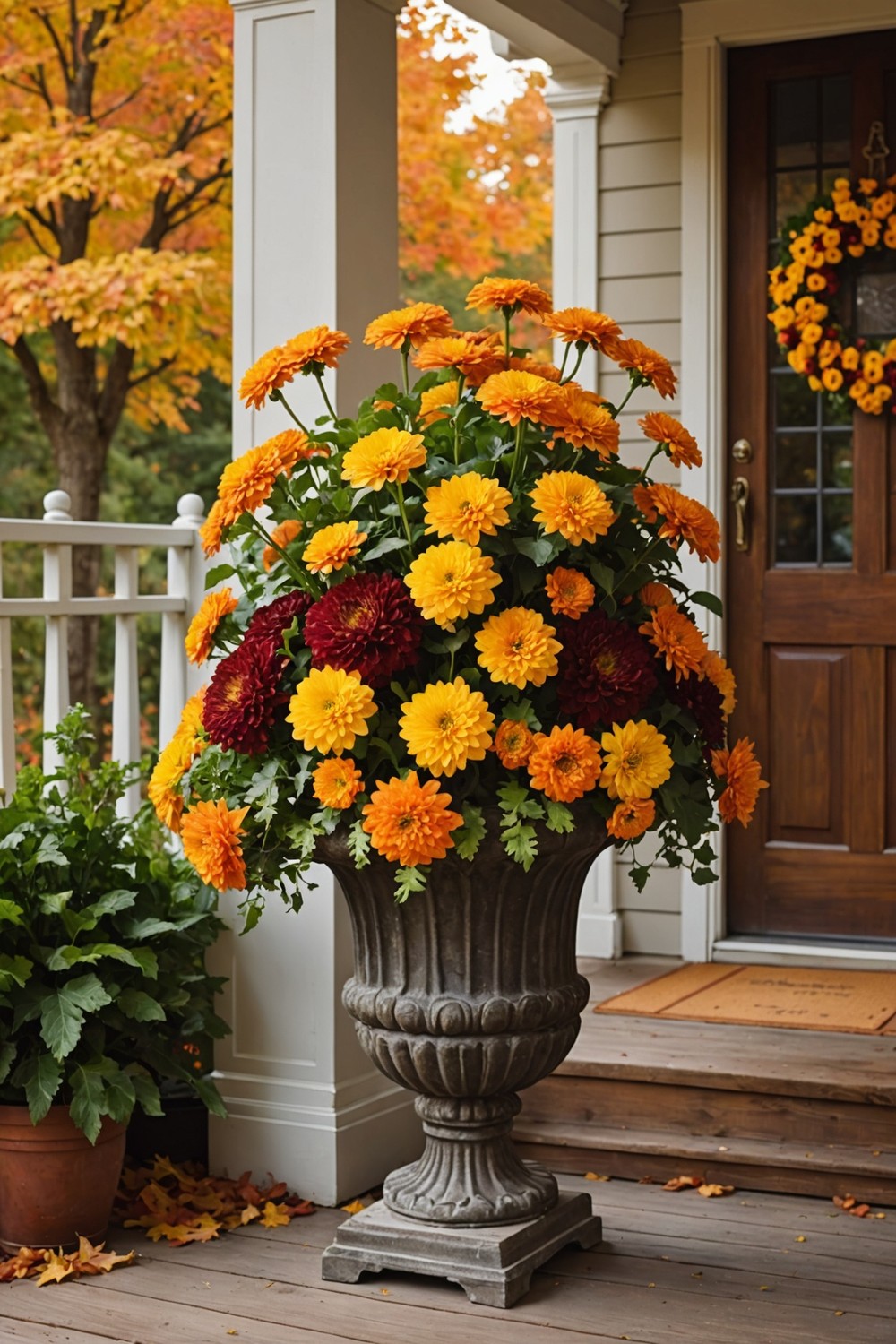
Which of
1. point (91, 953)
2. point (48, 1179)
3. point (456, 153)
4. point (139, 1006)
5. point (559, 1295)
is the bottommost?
point (559, 1295)

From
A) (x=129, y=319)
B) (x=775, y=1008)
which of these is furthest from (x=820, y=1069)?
(x=129, y=319)

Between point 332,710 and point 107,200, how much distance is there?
622 cm

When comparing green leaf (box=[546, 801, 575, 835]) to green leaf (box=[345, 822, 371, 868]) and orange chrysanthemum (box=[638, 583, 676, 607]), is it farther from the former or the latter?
orange chrysanthemum (box=[638, 583, 676, 607])

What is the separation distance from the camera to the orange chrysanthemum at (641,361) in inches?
109

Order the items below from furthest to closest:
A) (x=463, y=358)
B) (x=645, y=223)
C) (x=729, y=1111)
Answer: (x=645, y=223) → (x=729, y=1111) → (x=463, y=358)

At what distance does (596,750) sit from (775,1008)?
1652mm

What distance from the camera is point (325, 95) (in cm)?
333

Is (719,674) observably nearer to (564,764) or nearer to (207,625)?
(564,764)

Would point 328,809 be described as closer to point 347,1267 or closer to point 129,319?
point 347,1267

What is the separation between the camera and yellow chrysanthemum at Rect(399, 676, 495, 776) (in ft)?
8.20

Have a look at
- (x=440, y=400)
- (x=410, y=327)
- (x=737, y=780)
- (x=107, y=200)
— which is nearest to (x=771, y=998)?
(x=737, y=780)

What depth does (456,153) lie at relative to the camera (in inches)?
346

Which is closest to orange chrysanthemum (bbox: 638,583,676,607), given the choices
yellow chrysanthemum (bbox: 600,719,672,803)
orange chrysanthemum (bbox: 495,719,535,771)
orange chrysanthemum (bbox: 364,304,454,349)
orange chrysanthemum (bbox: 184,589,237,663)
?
yellow chrysanthemum (bbox: 600,719,672,803)

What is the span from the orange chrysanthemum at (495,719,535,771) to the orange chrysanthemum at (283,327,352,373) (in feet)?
2.27
